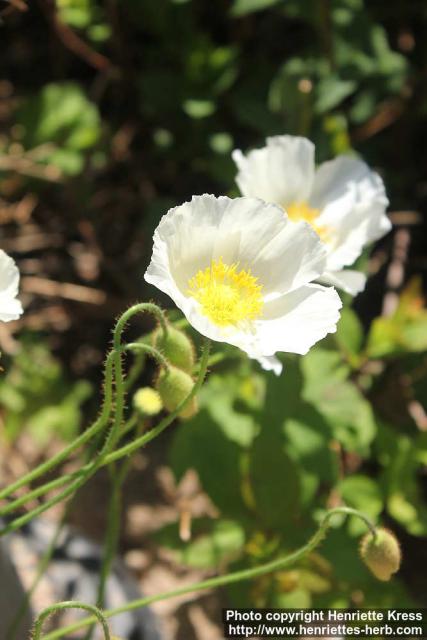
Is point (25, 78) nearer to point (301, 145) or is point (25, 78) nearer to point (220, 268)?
point (301, 145)

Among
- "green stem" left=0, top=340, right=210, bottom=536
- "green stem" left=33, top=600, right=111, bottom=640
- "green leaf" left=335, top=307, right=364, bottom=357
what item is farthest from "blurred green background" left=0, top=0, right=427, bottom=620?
"green stem" left=33, top=600, right=111, bottom=640

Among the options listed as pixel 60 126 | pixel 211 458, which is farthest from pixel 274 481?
pixel 60 126

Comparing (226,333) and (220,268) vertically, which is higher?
(220,268)

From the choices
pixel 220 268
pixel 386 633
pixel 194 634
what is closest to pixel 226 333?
pixel 220 268

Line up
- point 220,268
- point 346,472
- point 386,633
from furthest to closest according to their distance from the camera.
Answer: point 346,472 < point 386,633 < point 220,268

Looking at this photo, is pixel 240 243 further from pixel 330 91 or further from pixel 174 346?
pixel 330 91

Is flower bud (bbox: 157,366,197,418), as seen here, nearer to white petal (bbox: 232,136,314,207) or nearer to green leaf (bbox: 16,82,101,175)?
white petal (bbox: 232,136,314,207)
